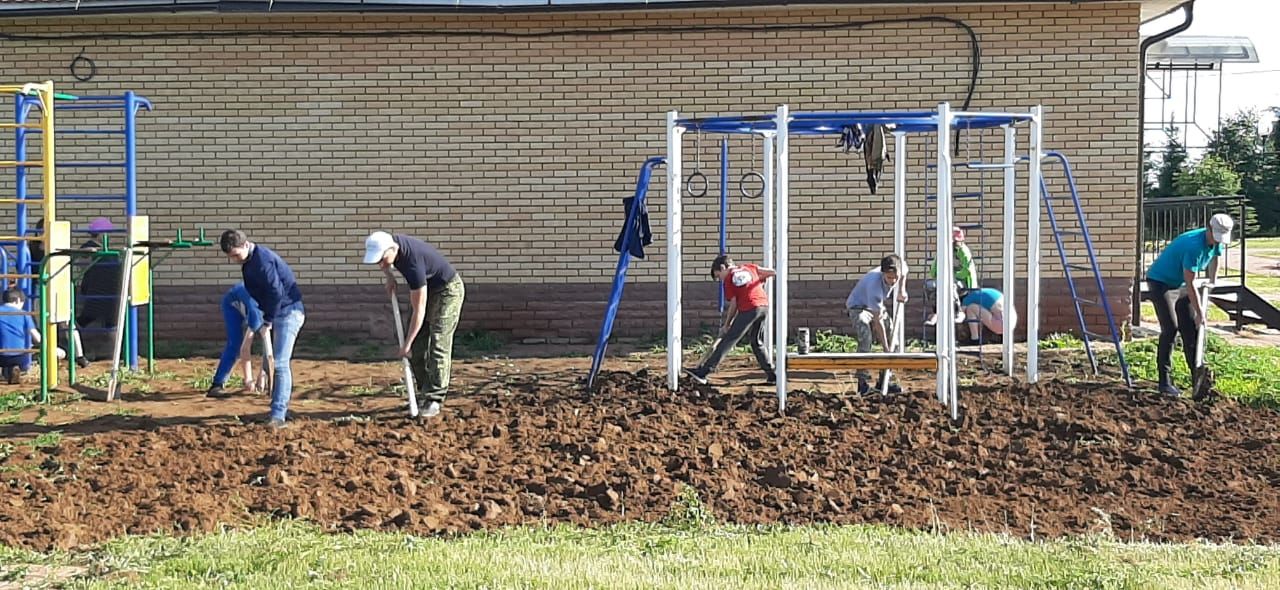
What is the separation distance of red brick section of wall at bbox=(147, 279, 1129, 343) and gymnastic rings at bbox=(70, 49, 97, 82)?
230cm

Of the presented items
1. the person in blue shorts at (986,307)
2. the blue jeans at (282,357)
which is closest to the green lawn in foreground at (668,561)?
the blue jeans at (282,357)

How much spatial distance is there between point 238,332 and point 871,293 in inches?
197

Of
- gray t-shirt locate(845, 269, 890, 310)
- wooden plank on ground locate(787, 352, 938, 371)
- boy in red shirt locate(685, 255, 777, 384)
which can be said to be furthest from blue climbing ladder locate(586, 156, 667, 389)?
gray t-shirt locate(845, 269, 890, 310)

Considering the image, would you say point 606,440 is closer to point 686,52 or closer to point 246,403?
point 246,403

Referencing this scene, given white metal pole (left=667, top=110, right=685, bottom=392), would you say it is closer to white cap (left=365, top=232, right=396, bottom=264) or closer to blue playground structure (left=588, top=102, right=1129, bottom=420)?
blue playground structure (left=588, top=102, right=1129, bottom=420)

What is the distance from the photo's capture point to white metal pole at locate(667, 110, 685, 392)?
10.5 m

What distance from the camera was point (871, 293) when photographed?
10930 millimetres

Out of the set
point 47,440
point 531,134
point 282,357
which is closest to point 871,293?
point 282,357

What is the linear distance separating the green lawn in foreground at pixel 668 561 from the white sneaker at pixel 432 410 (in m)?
3.07

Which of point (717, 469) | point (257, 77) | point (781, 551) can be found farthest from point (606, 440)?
point (257, 77)

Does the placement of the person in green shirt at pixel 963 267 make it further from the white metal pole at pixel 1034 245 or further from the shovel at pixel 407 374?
the shovel at pixel 407 374

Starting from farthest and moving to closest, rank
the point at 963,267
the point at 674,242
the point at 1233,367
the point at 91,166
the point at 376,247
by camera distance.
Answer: the point at 963,267 < the point at 91,166 < the point at 1233,367 < the point at 674,242 < the point at 376,247

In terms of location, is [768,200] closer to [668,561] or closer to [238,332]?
[238,332]

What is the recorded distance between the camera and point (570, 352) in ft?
45.1
